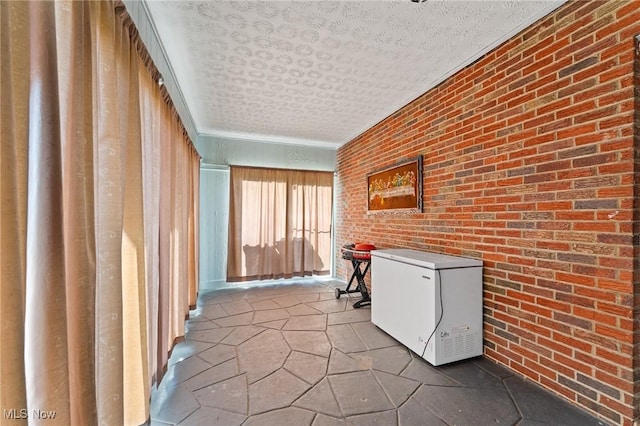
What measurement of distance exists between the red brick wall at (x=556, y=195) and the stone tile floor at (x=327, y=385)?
12.0 inches

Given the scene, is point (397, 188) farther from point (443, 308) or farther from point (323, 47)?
point (323, 47)

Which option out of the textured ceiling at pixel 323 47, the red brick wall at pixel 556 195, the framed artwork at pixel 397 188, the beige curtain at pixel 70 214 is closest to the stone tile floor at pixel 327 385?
the red brick wall at pixel 556 195

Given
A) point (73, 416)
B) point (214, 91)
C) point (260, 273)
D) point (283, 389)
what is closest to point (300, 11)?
point (214, 91)

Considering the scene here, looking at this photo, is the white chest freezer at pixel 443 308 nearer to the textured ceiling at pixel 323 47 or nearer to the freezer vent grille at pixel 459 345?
the freezer vent grille at pixel 459 345

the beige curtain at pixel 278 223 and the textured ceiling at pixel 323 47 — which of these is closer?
the textured ceiling at pixel 323 47

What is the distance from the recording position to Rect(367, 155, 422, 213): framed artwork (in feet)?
9.80

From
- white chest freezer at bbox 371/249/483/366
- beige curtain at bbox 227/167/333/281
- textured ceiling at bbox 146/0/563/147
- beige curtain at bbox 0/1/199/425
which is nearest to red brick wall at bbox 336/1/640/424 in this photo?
white chest freezer at bbox 371/249/483/366

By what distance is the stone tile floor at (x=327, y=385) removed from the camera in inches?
61.8

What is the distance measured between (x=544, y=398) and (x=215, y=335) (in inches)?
107

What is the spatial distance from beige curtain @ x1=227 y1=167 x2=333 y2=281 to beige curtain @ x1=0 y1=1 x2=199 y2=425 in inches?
123

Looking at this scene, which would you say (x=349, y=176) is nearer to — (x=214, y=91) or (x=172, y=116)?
(x=214, y=91)

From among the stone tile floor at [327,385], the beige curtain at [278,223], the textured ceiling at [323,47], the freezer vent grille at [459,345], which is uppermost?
the textured ceiling at [323,47]

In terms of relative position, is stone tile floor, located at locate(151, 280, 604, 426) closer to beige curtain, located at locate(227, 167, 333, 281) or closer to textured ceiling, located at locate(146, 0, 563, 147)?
beige curtain, located at locate(227, 167, 333, 281)

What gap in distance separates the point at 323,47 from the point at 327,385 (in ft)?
8.62
